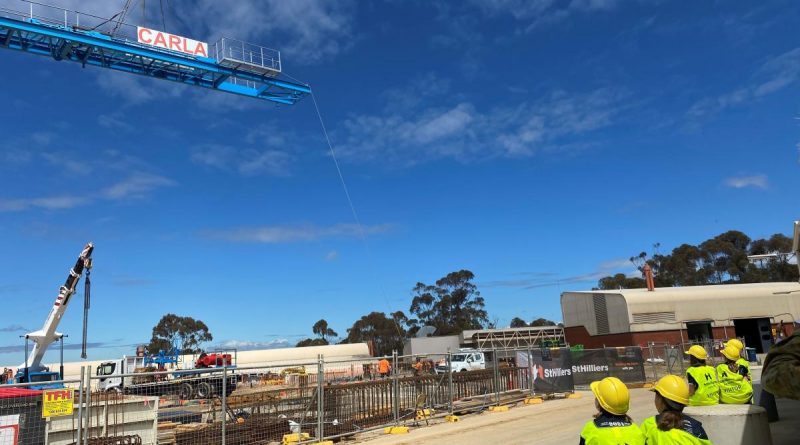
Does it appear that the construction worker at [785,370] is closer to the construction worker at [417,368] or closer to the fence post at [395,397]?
the fence post at [395,397]

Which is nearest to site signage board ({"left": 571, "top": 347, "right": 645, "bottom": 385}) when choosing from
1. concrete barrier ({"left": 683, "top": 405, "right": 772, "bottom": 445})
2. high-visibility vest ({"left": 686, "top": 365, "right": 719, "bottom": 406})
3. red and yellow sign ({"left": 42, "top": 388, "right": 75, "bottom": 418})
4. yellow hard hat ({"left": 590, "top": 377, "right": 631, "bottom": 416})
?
high-visibility vest ({"left": 686, "top": 365, "right": 719, "bottom": 406})

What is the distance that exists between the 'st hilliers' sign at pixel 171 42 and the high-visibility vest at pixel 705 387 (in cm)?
2430

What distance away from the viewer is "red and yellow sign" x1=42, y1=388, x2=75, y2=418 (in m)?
9.91

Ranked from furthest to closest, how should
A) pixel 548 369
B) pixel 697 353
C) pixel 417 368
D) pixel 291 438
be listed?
pixel 548 369 < pixel 417 368 < pixel 291 438 < pixel 697 353

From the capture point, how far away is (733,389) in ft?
24.7

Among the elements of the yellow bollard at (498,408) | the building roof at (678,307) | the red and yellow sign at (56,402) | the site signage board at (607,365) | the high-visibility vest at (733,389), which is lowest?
the yellow bollard at (498,408)

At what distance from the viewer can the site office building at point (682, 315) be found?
165 feet

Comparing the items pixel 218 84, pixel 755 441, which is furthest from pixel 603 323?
pixel 755 441

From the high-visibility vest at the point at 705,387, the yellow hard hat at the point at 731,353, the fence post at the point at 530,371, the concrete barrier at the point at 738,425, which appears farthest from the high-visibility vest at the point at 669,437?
the fence post at the point at 530,371

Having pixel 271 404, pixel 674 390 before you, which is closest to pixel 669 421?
pixel 674 390

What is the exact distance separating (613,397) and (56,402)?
31.5 feet

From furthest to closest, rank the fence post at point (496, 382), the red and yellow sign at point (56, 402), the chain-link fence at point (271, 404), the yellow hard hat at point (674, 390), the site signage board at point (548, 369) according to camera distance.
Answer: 1. the site signage board at point (548, 369)
2. the fence post at point (496, 382)
3. the chain-link fence at point (271, 404)
4. the red and yellow sign at point (56, 402)
5. the yellow hard hat at point (674, 390)

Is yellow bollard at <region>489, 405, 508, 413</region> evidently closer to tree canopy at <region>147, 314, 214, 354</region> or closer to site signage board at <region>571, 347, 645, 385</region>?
site signage board at <region>571, 347, 645, 385</region>

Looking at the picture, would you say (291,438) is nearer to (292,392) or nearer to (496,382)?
(292,392)
